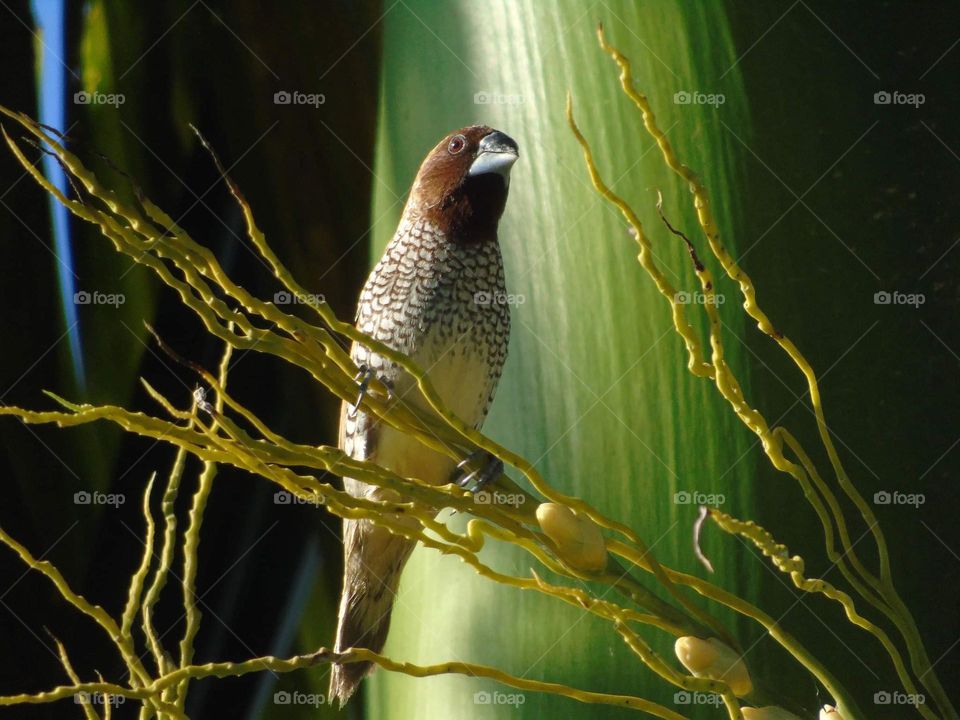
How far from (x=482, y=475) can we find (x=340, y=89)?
42.2 inches

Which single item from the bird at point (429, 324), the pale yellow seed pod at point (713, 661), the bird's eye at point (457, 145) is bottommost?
the pale yellow seed pod at point (713, 661)

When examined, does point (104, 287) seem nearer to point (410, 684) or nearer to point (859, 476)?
point (410, 684)

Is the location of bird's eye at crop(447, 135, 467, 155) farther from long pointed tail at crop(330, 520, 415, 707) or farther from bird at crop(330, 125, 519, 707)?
long pointed tail at crop(330, 520, 415, 707)

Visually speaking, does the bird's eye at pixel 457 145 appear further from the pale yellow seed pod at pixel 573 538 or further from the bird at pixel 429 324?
the pale yellow seed pod at pixel 573 538

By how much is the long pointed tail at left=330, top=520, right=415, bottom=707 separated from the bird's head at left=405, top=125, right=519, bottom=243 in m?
0.56

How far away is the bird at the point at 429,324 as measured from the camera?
1854 mm

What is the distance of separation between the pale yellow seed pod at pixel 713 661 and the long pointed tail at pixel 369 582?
1.13 m

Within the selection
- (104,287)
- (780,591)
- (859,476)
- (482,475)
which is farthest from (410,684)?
(104,287)

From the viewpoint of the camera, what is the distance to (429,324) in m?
1.86

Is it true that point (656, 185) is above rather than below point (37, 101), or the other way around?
below

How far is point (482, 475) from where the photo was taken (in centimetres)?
157

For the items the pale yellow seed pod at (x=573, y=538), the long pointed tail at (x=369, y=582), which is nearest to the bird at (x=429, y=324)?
the long pointed tail at (x=369, y=582)

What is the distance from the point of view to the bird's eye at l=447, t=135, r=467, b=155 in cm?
185

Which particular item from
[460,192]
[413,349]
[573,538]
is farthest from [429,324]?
[573,538]
